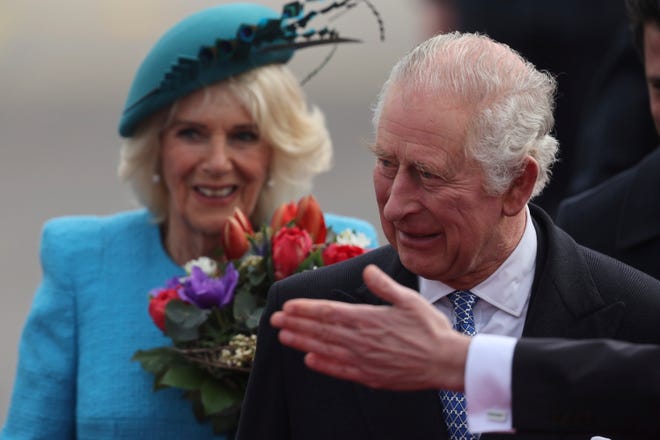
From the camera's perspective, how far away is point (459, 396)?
3145mm

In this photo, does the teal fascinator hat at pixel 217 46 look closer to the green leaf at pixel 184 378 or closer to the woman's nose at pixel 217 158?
the woman's nose at pixel 217 158

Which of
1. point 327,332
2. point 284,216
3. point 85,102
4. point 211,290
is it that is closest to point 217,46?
point 284,216

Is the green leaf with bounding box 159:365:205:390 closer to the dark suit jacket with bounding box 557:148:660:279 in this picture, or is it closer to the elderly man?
the elderly man

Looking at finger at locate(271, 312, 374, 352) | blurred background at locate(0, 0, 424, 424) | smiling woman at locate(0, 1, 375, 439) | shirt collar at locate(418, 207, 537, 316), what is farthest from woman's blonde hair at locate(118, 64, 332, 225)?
blurred background at locate(0, 0, 424, 424)

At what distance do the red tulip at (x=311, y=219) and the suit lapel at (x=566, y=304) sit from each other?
91cm

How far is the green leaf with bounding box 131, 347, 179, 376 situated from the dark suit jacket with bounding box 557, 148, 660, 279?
3.47 ft

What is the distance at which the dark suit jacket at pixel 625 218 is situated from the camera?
3.98 m

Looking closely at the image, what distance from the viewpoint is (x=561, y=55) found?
6020 mm

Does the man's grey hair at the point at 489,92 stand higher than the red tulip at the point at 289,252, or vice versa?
the man's grey hair at the point at 489,92

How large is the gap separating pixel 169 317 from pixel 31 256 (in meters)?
5.99

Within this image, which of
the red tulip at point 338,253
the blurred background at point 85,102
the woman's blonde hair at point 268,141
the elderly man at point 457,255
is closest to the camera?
the elderly man at point 457,255

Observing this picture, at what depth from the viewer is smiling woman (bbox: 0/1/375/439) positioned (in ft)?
13.9

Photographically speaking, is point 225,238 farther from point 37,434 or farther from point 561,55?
point 561,55

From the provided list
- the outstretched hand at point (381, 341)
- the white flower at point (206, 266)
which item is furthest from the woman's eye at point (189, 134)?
the outstretched hand at point (381, 341)
